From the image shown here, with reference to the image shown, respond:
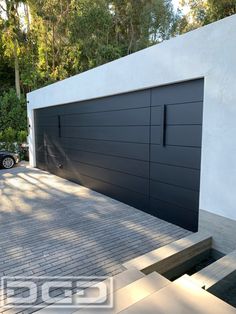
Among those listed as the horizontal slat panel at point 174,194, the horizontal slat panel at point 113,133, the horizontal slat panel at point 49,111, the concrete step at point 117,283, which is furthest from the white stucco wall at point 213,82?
the horizontal slat panel at point 49,111

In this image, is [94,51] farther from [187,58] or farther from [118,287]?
[118,287]

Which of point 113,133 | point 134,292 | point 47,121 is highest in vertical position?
point 47,121

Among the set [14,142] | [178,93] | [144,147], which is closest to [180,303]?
[178,93]

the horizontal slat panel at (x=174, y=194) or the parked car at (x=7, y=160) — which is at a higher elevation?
the horizontal slat panel at (x=174, y=194)

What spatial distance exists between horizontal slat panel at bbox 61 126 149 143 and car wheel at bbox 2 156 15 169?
134 inches

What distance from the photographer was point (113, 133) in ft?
16.5

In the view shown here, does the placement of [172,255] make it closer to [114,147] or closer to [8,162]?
[114,147]

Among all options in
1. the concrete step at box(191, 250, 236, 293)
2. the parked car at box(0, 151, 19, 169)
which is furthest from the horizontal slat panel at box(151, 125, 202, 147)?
the parked car at box(0, 151, 19, 169)

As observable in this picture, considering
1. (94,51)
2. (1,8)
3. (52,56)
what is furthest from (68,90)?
(1,8)

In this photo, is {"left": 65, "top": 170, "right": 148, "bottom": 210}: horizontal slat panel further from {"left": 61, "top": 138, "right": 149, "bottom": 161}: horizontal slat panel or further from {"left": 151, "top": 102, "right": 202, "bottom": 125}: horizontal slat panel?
{"left": 151, "top": 102, "right": 202, "bottom": 125}: horizontal slat panel

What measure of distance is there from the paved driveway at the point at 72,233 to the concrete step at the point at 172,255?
0.38 meters

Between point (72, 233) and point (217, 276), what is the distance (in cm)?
209

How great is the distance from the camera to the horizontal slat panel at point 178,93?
10.9 ft

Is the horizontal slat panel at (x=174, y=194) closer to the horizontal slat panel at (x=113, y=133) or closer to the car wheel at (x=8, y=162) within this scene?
the horizontal slat panel at (x=113, y=133)
